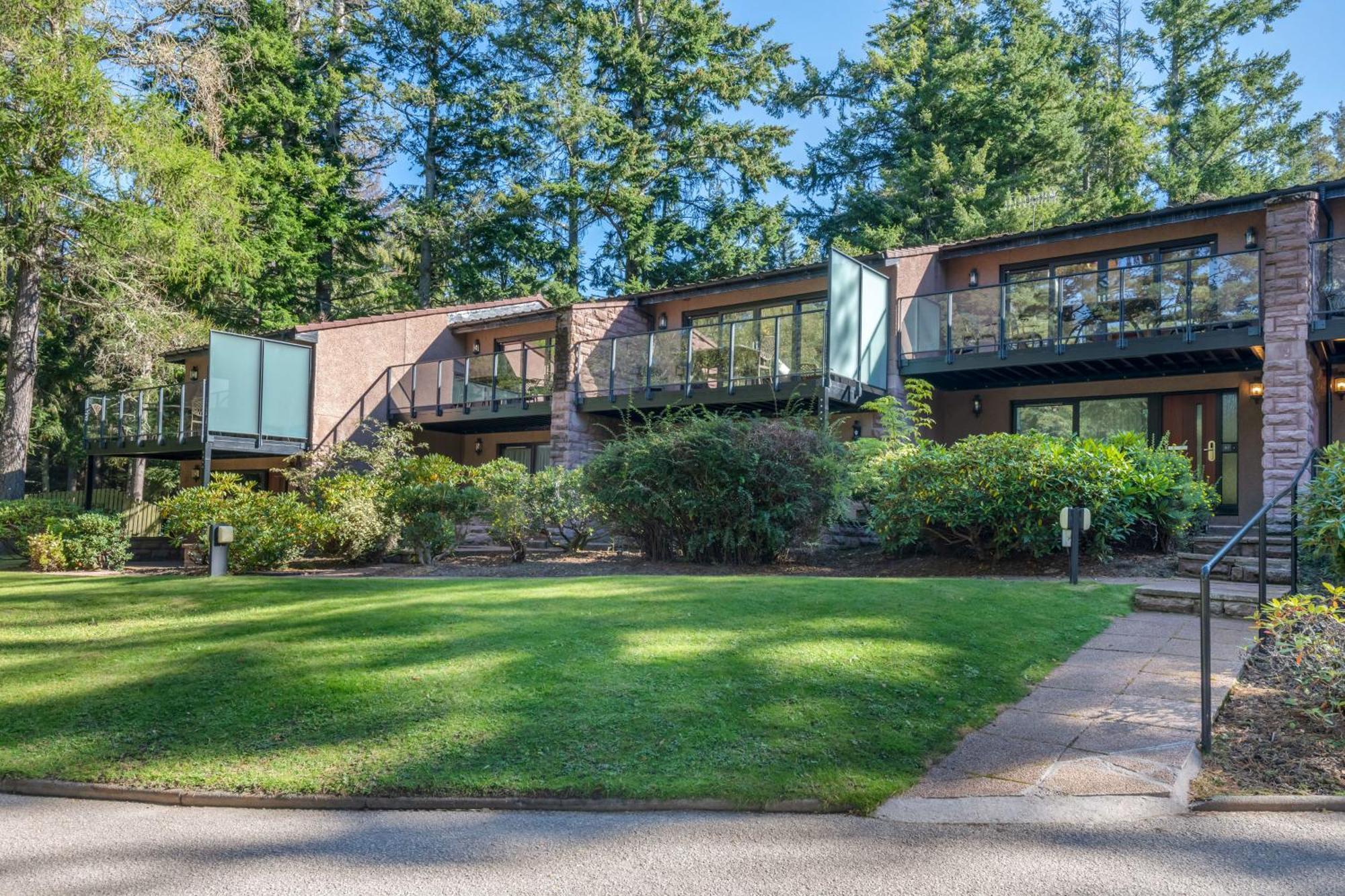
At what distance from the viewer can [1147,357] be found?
13.9 m

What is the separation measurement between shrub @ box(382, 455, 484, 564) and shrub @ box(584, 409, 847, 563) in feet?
7.96

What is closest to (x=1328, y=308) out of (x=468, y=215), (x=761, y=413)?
(x=761, y=413)

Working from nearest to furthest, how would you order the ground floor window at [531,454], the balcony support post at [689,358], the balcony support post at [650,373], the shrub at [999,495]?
the shrub at [999,495] → the balcony support post at [689,358] → the balcony support post at [650,373] → the ground floor window at [531,454]

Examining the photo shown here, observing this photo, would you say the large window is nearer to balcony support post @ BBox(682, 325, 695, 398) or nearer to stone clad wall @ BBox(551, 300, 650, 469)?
balcony support post @ BBox(682, 325, 695, 398)

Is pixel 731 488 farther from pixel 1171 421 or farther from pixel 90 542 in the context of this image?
pixel 90 542

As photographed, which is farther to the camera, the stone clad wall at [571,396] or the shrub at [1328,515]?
the stone clad wall at [571,396]

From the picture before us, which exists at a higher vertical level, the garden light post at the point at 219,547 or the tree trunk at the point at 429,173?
the tree trunk at the point at 429,173

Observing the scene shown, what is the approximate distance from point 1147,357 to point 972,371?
2.68 m

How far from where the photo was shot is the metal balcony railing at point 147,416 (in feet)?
65.5

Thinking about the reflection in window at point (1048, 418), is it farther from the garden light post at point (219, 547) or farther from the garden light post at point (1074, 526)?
the garden light post at point (219, 547)

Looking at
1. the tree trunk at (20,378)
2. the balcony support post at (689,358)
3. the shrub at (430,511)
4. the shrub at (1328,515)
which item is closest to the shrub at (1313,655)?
the shrub at (1328,515)

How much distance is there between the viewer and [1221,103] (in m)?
30.4

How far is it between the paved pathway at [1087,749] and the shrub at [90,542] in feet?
53.3

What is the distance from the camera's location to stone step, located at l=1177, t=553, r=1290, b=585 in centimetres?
860
